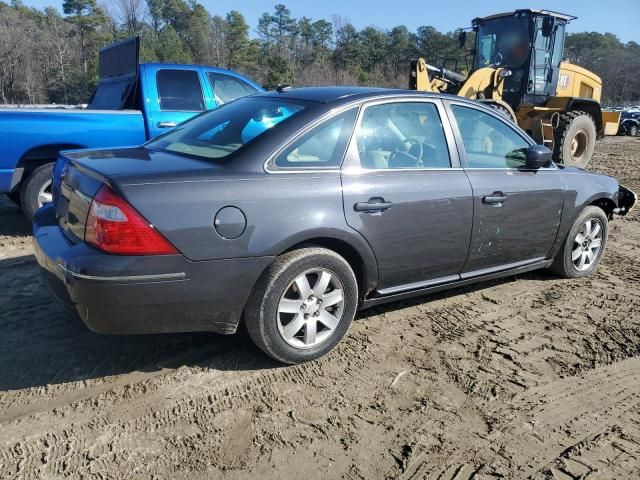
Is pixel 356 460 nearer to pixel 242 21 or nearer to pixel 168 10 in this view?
pixel 242 21

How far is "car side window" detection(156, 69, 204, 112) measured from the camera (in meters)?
6.75

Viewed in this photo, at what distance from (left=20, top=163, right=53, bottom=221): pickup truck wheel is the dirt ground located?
72.3 inches

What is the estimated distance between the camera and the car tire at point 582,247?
486 cm

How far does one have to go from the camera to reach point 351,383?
10.4ft

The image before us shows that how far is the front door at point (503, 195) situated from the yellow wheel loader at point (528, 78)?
6.90 metres

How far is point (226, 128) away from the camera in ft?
12.1

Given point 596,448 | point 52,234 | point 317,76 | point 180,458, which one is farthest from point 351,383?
point 317,76

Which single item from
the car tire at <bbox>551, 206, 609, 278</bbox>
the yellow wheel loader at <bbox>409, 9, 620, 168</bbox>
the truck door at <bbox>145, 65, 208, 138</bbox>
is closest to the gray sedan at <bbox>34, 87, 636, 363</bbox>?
the car tire at <bbox>551, 206, 609, 278</bbox>

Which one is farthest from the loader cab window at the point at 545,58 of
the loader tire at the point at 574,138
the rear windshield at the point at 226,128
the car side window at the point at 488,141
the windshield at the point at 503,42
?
the rear windshield at the point at 226,128

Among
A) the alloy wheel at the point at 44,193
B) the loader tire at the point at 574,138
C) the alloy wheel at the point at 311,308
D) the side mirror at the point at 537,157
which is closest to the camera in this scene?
the alloy wheel at the point at 311,308

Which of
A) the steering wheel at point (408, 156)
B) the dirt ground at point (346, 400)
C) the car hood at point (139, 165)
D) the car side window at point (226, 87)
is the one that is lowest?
the dirt ground at point (346, 400)

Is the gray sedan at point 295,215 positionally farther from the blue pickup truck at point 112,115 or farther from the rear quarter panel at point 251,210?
the blue pickup truck at point 112,115

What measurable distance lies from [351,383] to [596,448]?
1.29 metres

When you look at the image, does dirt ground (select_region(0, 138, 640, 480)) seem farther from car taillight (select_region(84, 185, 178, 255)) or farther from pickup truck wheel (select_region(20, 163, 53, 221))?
pickup truck wheel (select_region(20, 163, 53, 221))
